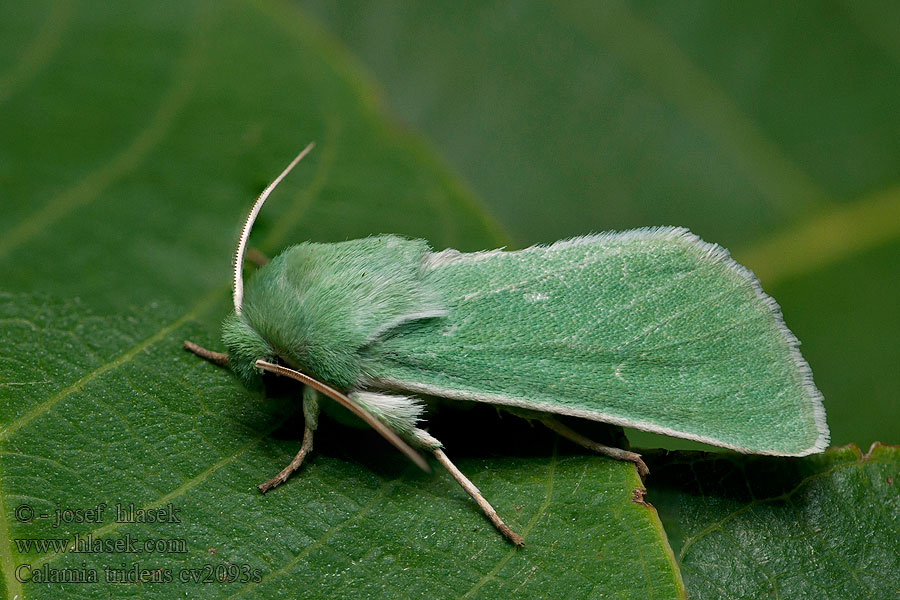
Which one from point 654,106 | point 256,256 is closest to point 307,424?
point 256,256

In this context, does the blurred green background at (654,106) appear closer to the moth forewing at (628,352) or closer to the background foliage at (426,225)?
the background foliage at (426,225)

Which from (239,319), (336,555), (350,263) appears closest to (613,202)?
(350,263)

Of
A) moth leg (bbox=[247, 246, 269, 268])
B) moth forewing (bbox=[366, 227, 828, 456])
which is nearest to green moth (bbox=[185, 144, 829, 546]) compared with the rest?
moth forewing (bbox=[366, 227, 828, 456])

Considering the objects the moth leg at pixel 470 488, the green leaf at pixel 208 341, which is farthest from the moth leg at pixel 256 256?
the moth leg at pixel 470 488

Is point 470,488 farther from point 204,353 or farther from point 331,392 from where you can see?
point 204,353

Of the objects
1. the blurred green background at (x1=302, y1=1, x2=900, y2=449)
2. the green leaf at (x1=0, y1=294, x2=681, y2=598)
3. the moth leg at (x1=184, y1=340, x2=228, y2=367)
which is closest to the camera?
the green leaf at (x1=0, y1=294, x2=681, y2=598)

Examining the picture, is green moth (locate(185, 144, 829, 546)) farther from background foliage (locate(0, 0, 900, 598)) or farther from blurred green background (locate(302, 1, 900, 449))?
blurred green background (locate(302, 1, 900, 449))

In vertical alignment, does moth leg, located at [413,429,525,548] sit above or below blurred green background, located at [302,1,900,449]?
below
